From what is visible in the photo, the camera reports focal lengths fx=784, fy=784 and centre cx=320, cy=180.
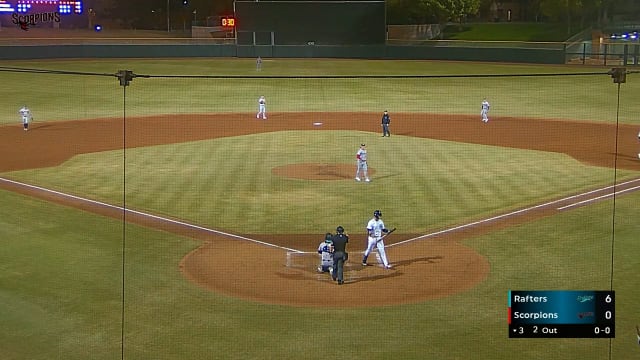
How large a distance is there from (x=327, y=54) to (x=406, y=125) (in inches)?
926

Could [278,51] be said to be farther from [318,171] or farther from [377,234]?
[377,234]

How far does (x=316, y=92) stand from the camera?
48.3m

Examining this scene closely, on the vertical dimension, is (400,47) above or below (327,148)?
above

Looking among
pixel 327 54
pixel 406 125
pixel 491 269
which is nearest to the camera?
pixel 491 269

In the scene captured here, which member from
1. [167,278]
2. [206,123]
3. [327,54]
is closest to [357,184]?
[167,278]

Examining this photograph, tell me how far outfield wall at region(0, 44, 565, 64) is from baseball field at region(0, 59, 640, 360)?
17250mm

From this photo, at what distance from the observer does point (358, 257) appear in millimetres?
15352

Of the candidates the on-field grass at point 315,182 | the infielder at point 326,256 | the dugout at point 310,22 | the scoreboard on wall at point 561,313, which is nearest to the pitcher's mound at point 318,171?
the on-field grass at point 315,182

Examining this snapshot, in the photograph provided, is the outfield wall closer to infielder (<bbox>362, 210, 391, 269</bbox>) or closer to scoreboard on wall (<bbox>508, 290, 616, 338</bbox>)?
infielder (<bbox>362, 210, 391, 269</bbox>)

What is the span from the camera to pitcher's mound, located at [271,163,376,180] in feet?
77.5

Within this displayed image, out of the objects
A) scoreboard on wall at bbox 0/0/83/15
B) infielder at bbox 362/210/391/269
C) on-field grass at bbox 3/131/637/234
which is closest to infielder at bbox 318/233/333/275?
infielder at bbox 362/210/391/269

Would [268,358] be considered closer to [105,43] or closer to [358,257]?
[358,257]

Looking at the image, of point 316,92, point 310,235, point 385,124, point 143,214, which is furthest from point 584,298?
point 316,92

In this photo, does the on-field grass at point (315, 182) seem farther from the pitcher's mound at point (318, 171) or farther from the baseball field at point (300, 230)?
the pitcher's mound at point (318, 171)
